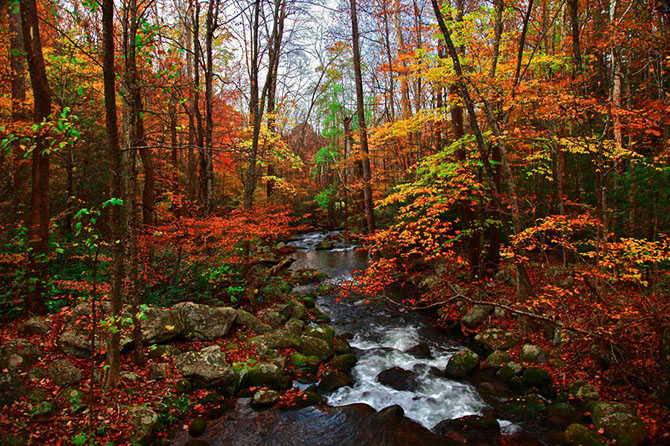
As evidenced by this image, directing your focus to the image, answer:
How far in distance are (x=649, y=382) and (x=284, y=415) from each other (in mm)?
5745

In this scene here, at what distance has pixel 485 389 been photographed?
6.41 metres

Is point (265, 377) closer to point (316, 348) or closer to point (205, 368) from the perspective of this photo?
point (205, 368)

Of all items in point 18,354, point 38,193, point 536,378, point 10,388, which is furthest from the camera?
point 38,193

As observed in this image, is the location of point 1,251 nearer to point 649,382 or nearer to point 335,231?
point 649,382

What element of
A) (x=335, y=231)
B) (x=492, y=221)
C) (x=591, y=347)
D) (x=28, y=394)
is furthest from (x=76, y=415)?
(x=335, y=231)

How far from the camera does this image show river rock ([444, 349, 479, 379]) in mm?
6906

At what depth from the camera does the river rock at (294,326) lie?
8320 mm

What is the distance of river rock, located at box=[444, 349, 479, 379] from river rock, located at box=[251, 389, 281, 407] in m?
3.56

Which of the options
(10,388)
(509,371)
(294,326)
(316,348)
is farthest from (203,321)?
(509,371)

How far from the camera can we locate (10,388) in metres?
4.21

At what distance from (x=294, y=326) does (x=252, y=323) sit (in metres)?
1.05

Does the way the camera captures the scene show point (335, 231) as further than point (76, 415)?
Yes

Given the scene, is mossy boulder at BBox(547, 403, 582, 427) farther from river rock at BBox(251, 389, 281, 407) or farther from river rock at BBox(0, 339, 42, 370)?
river rock at BBox(0, 339, 42, 370)

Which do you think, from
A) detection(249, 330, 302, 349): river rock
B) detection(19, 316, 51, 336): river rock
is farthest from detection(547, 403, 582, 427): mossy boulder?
detection(19, 316, 51, 336): river rock
